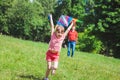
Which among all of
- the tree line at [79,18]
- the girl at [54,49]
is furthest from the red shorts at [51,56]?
the tree line at [79,18]

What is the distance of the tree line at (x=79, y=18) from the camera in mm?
59219

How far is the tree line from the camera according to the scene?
5922cm

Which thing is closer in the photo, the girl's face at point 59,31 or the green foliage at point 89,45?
the girl's face at point 59,31

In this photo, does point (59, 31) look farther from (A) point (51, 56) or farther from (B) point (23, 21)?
(B) point (23, 21)

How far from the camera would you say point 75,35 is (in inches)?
961

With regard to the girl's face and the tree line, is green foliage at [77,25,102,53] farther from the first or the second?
the girl's face

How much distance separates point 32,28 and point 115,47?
137ft

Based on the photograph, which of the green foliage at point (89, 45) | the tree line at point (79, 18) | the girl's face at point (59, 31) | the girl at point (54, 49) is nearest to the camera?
the girl's face at point (59, 31)

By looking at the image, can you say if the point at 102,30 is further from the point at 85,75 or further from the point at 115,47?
the point at 85,75

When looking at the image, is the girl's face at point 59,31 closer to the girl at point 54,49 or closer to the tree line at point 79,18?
the girl at point 54,49

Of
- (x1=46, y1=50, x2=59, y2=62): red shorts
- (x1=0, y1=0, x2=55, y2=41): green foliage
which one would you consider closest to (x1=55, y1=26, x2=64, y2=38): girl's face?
(x1=46, y1=50, x2=59, y2=62): red shorts

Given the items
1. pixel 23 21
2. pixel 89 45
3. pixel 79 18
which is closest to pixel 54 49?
pixel 89 45

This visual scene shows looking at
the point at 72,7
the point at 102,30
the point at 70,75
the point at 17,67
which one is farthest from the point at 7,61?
the point at 72,7

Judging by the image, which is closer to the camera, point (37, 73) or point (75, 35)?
point (37, 73)
